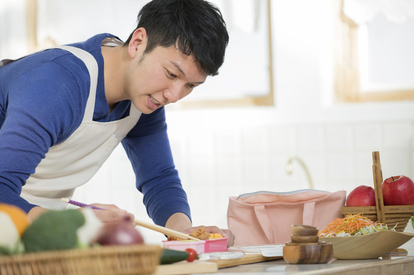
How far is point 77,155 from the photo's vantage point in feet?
4.45

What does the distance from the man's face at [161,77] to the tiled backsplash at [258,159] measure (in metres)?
1.50

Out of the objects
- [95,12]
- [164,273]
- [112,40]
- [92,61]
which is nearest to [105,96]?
[92,61]

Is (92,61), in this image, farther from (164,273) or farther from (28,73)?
(164,273)

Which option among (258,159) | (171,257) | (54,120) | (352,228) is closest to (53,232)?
(171,257)

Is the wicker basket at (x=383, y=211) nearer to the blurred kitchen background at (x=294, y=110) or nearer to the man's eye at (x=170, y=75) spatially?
the man's eye at (x=170, y=75)

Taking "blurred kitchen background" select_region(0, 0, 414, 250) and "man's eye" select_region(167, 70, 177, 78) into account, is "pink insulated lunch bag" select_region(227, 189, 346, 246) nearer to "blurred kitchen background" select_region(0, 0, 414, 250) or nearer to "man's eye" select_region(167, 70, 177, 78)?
"man's eye" select_region(167, 70, 177, 78)

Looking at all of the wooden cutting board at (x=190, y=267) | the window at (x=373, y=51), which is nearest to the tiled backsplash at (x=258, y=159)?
the window at (x=373, y=51)

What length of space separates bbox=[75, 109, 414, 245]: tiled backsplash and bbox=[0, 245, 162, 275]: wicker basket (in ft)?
7.43

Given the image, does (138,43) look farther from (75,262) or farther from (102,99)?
(75,262)

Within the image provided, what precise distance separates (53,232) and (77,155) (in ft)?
2.96

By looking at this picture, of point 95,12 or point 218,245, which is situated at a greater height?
point 95,12

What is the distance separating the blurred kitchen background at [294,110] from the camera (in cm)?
264

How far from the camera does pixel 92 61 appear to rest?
3.99 ft

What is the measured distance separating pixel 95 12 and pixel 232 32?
93cm
